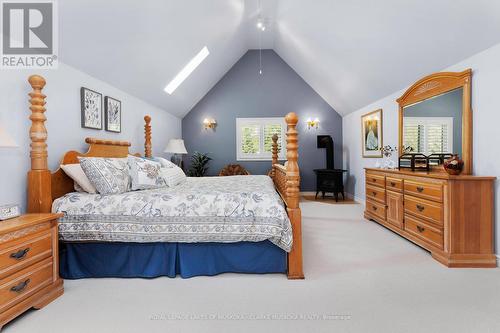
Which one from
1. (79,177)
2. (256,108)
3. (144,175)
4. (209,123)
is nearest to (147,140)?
(144,175)

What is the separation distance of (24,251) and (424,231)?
3.68m

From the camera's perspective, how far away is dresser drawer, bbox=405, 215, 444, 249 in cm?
278

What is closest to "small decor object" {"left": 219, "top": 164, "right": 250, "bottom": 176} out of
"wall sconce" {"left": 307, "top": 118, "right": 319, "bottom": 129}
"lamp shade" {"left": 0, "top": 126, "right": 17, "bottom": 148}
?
"wall sconce" {"left": 307, "top": 118, "right": 319, "bottom": 129}

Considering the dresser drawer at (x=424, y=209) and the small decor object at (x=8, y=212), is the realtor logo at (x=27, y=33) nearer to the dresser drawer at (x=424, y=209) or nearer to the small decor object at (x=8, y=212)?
the small decor object at (x=8, y=212)

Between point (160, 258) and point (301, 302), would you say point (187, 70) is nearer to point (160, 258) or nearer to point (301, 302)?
point (160, 258)

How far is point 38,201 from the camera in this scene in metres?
2.30

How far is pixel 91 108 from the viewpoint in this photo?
3.30 m

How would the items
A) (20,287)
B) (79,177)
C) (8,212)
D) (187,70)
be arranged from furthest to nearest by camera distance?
(187,70) < (79,177) < (8,212) < (20,287)

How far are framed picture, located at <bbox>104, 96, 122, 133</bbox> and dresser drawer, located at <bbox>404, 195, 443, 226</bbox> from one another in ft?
13.2

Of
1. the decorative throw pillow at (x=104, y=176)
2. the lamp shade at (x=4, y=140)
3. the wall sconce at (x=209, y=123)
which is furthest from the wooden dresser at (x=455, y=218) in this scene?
the wall sconce at (x=209, y=123)

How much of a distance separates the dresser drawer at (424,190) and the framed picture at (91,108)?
3954 mm

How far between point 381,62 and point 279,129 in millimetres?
3341

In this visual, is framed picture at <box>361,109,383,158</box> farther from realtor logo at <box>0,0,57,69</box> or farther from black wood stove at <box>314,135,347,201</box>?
realtor logo at <box>0,0,57,69</box>

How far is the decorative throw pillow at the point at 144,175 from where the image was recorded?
9.30 feet
